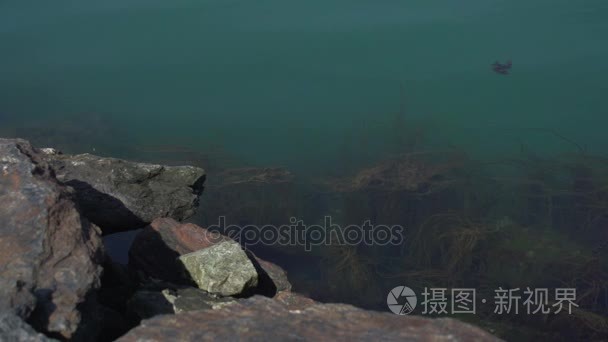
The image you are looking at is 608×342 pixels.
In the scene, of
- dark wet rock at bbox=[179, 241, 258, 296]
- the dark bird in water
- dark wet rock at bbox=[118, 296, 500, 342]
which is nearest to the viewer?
dark wet rock at bbox=[118, 296, 500, 342]

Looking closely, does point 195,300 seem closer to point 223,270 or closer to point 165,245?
point 223,270

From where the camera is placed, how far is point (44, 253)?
2273 millimetres

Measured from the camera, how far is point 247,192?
7047 mm

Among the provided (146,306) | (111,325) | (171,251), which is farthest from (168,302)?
(171,251)

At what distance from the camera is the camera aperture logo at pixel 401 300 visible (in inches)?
213

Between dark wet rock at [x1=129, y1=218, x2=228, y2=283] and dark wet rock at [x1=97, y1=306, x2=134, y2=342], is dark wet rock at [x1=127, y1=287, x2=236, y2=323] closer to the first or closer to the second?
dark wet rock at [x1=97, y1=306, x2=134, y2=342]

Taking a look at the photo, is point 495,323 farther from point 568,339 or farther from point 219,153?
point 219,153

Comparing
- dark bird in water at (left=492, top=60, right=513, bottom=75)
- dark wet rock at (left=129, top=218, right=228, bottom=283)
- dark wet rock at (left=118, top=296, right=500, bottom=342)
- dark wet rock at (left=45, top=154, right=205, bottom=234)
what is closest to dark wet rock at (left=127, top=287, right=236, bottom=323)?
dark wet rock at (left=129, top=218, right=228, bottom=283)

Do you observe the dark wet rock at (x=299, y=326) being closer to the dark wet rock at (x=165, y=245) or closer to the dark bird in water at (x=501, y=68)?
the dark wet rock at (x=165, y=245)

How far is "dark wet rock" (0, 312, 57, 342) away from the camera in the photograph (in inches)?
71.9

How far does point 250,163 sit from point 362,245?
2.64 meters

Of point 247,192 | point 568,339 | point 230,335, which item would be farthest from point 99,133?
point 230,335

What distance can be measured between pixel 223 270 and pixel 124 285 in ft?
1.78

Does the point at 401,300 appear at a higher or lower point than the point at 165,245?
lower
